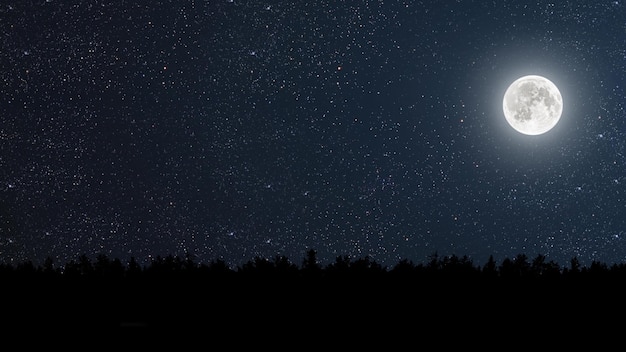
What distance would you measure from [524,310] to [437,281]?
1.36 metres

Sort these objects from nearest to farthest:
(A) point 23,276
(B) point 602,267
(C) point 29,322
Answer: (C) point 29,322 → (A) point 23,276 → (B) point 602,267

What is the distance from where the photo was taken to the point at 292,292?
1249cm

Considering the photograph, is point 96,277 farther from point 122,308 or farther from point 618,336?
point 618,336

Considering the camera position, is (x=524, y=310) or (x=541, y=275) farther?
(x=541, y=275)

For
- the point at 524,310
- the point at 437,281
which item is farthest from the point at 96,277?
the point at 524,310

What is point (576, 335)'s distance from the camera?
12055 millimetres

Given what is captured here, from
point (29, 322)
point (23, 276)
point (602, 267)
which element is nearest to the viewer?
point (29, 322)

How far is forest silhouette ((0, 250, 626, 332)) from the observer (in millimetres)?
11898

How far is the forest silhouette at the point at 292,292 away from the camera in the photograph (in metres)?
11.9

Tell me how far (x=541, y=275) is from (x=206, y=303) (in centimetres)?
518

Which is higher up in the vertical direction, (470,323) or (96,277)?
(96,277)

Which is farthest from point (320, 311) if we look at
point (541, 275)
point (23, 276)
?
point (23, 276)

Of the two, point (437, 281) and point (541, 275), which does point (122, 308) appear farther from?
point (541, 275)

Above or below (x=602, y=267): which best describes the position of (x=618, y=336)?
below
